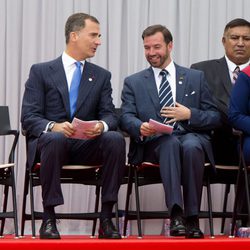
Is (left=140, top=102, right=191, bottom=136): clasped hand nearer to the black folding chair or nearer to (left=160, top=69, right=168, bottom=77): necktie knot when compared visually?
(left=160, top=69, right=168, bottom=77): necktie knot

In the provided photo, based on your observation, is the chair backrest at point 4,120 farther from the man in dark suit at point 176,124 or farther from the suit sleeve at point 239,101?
the suit sleeve at point 239,101

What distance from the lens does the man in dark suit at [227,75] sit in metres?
5.40

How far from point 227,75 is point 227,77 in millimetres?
17

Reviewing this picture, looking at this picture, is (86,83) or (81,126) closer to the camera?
(81,126)

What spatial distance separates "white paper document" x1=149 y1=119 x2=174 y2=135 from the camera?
15.6 ft

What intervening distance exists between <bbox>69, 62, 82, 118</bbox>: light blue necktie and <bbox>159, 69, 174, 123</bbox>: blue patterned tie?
0.56 metres

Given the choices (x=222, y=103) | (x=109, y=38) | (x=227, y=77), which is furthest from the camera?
(x=109, y=38)

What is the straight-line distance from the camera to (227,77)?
5.62 meters

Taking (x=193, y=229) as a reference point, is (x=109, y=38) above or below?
above

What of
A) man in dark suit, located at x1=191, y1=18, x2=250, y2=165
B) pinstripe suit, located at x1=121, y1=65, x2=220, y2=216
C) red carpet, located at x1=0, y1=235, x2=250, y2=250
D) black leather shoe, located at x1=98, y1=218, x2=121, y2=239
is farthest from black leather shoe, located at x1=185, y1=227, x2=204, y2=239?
man in dark suit, located at x1=191, y1=18, x2=250, y2=165

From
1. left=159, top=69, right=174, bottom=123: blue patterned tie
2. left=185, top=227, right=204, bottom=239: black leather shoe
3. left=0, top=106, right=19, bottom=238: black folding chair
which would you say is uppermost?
left=159, top=69, right=174, bottom=123: blue patterned tie

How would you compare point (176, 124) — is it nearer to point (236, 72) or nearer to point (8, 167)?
point (236, 72)

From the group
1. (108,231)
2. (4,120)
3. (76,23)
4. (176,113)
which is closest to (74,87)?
(76,23)

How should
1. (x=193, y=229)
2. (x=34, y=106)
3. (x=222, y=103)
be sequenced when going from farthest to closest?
(x=222, y=103) → (x=34, y=106) → (x=193, y=229)
